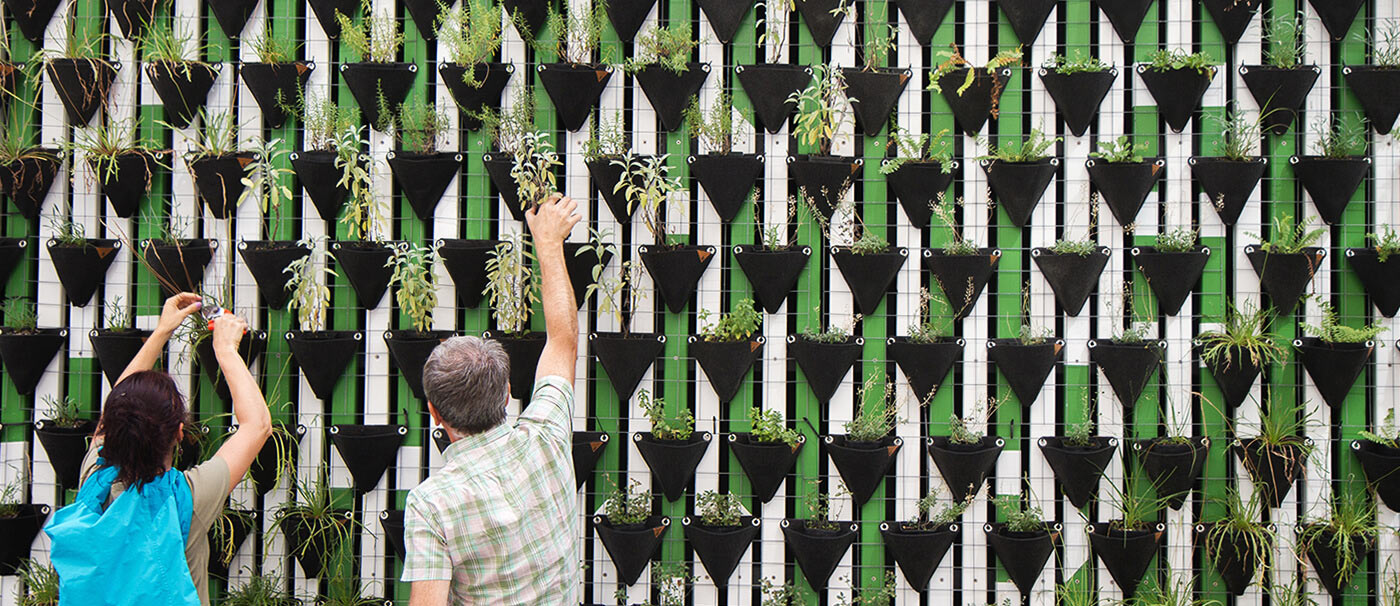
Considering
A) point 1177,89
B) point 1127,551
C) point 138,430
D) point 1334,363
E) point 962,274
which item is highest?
point 1177,89

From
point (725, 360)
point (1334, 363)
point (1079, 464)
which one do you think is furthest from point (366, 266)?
point (1334, 363)

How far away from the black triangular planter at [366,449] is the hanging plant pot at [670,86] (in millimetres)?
1702

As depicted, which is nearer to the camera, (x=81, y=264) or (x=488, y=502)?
(x=488, y=502)

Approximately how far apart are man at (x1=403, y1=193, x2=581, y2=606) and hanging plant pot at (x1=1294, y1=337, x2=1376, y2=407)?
9.91 ft

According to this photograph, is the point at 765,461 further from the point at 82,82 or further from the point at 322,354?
the point at 82,82

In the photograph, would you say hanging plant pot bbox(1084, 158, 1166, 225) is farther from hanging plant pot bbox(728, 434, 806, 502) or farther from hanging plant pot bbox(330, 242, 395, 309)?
hanging plant pot bbox(330, 242, 395, 309)

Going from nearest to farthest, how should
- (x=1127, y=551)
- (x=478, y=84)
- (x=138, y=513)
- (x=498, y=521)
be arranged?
1. (x=498, y=521)
2. (x=138, y=513)
3. (x=1127, y=551)
4. (x=478, y=84)

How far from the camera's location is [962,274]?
3.73 m

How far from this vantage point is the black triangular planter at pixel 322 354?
12.2 ft

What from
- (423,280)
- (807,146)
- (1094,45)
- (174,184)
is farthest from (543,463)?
(1094,45)

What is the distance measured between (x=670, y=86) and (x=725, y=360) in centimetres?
114

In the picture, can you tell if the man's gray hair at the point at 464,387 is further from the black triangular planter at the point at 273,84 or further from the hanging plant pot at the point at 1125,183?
the hanging plant pot at the point at 1125,183

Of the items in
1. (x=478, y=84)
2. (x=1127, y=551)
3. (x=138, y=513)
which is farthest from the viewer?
(x=478, y=84)

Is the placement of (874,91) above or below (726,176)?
above
